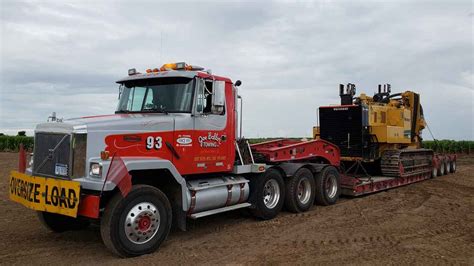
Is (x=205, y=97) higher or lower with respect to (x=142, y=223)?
higher

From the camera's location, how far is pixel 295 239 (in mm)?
7516

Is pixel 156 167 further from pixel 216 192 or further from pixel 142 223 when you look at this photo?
pixel 216 192

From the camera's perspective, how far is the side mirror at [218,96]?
8.13 meters

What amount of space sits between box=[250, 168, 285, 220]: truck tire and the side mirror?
6.35ft

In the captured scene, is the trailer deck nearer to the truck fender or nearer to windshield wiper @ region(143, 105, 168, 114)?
the truck fender

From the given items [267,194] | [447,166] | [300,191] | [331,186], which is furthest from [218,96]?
[447,166]

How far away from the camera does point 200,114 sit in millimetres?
7930

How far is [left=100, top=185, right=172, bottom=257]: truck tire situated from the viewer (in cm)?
618

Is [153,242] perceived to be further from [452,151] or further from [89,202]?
[452,151]

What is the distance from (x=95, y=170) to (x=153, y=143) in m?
1.18

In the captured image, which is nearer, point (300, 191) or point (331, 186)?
point (300, 191)

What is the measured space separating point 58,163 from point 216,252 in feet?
9.57

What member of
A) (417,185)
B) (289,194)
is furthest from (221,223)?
(417,185)

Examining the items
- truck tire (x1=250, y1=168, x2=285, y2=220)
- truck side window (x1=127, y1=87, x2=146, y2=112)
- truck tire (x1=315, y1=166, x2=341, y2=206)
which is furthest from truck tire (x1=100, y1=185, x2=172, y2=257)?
truck tire (x1=315, y1=166, x2=341, y2=206)
